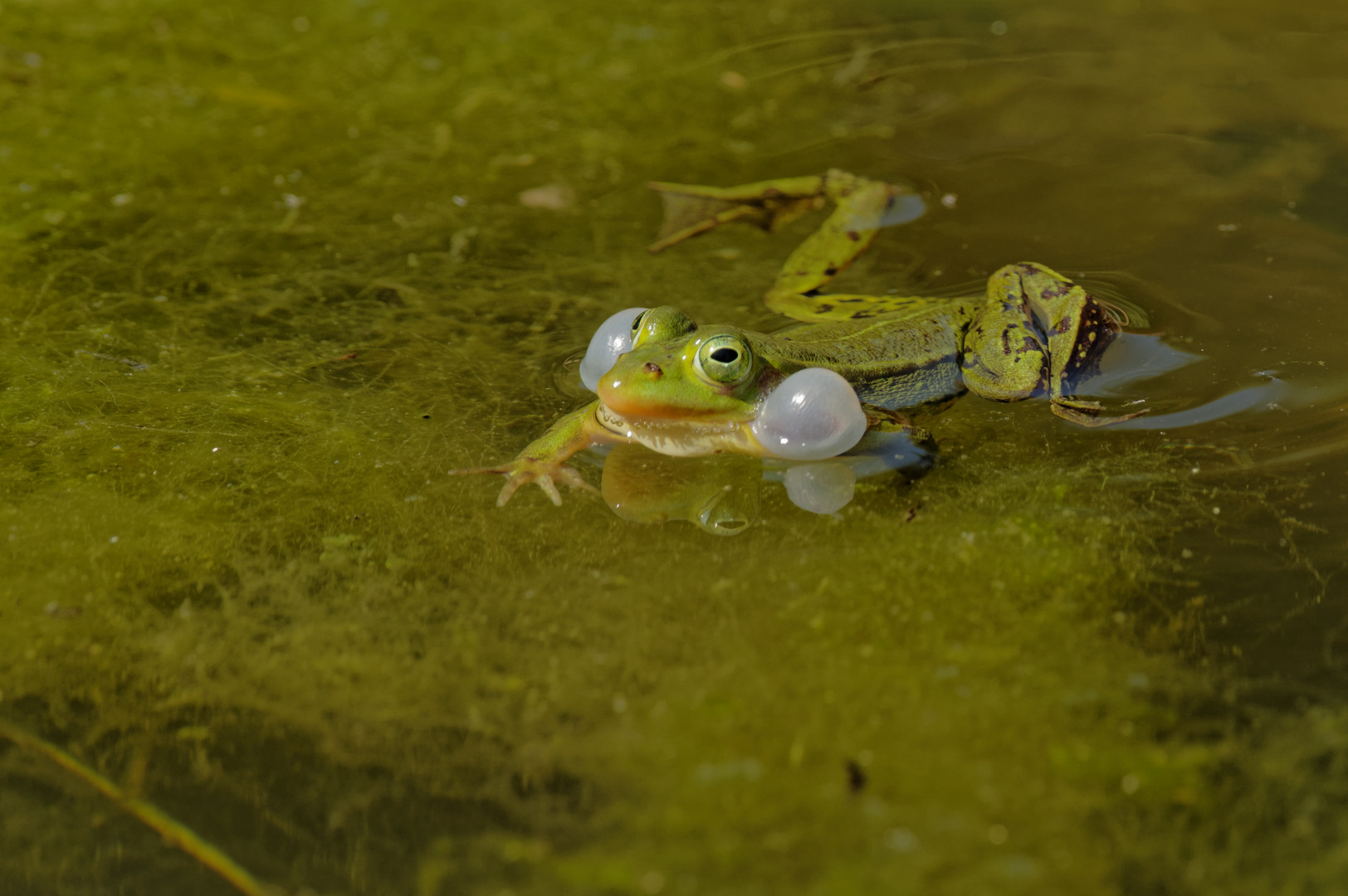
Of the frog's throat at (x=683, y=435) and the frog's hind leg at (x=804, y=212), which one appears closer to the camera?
the frog's throat at (x=683, y=435)

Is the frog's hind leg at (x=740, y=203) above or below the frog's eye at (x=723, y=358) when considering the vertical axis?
below

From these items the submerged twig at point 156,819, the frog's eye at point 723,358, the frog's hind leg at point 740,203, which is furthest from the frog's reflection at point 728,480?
the frog's hind leg at point 740,203

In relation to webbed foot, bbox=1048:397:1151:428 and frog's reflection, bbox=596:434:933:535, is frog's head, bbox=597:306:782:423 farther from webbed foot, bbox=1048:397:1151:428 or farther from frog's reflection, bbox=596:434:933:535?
webbed foot, bbox=1048:397:1151:428

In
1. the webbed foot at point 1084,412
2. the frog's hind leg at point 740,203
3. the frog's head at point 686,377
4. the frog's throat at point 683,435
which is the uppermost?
the frog's head at point 686,377

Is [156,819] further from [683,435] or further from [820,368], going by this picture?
[820,368]

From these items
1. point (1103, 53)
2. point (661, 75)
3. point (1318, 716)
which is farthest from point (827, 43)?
point (1318, 716)

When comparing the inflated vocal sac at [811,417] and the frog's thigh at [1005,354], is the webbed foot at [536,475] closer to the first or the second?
the inflated vocal sac at [811,417]
